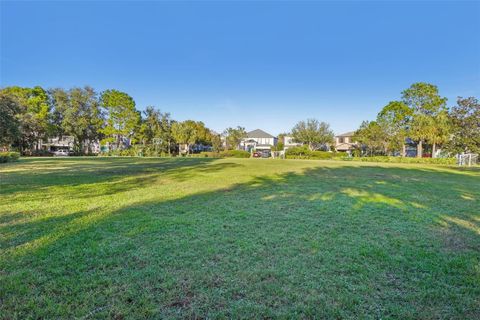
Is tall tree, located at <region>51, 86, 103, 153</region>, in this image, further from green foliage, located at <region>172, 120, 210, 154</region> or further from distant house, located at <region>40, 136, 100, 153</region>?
green foliage, located at <region>172, 120, 210, 154</region>

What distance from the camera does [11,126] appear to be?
19016 millimetres

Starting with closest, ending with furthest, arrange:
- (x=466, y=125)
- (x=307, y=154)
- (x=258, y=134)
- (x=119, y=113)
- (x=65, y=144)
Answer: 1. (x=466, y=125)
2. (x=307, y=154)
3. (x=119, y=113)
4. (x=65, y=144)
5. (x=258, y=134)

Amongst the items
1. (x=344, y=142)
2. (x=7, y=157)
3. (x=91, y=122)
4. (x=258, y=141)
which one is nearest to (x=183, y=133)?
(x=91, y=122)

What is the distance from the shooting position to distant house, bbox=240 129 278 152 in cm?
6544

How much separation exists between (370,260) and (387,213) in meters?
2.89

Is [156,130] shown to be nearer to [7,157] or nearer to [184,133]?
[184,133]

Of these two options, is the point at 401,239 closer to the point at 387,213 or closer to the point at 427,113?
the point at 387,213

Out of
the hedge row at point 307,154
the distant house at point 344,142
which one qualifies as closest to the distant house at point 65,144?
the hedge row at point 307,154

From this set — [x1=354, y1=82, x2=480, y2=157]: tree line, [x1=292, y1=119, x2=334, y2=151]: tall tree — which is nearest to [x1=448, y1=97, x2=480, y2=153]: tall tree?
[x1=354, y1=82, x2=480, y2=157]: tree line

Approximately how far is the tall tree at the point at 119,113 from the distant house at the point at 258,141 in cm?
2700

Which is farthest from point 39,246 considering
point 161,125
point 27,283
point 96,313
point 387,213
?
point 161,125

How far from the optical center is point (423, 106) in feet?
128

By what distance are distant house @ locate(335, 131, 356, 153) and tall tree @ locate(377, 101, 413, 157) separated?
13.8m

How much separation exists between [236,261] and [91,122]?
170 ft
